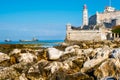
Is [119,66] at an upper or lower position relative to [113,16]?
lower

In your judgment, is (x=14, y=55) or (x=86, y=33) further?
(x=86, y=33)

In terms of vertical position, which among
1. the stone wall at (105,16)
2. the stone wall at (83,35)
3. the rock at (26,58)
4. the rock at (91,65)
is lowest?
the rock at (91,65)

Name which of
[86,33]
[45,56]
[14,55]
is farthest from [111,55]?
[86,33]

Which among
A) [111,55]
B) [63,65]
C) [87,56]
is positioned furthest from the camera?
[87,56]

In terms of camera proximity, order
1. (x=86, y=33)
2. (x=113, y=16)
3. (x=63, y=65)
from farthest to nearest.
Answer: (x=113, y=16), (x=86, y=33), (x=63, y=65)

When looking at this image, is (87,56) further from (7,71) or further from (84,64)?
(7,71)

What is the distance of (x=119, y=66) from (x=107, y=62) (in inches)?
28.4

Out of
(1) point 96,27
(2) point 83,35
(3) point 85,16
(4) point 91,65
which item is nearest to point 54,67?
(4) point 91,65

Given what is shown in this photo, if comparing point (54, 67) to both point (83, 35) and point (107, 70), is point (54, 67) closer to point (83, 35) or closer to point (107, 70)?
→ point (107, 70)

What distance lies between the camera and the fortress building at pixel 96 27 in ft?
230

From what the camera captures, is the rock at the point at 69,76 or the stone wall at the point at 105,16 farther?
Result: the stone wall at the point at 105,16

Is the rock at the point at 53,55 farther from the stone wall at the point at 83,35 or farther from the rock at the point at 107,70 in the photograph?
the stone wall at the point at 83,35

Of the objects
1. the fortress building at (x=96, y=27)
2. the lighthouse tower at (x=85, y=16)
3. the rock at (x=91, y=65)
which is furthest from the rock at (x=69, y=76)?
the lighthouse tower at (x=85, y=16)

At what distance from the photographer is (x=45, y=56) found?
931 inches
